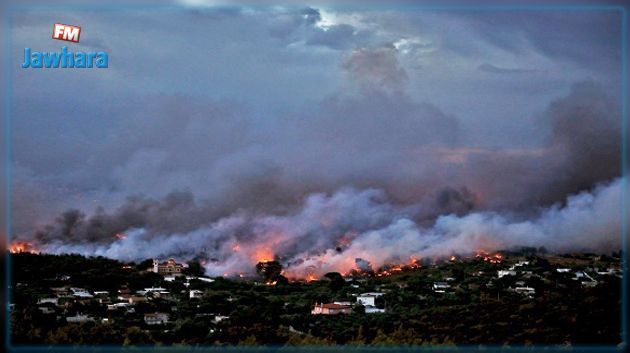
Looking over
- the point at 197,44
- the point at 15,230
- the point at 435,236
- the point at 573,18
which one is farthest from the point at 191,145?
the point at 573,18

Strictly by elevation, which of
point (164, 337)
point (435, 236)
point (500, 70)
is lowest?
point (164, 337)

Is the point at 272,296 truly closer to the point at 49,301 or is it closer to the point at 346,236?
the point at 346,236

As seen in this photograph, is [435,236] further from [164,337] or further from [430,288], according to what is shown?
[164,337]

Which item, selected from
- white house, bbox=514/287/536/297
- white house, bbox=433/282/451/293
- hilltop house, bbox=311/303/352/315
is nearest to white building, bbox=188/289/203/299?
hilltop house, bbox=311/303/352/315

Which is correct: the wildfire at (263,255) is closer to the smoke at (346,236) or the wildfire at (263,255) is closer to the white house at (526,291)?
the smoke at (346,236)

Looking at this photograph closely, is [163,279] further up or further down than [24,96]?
further down

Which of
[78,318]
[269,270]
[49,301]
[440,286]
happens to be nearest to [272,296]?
[269,270]

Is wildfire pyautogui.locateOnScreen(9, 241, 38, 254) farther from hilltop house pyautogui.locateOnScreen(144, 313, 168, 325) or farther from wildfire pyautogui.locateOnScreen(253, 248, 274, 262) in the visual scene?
wildfire pyautogui.locateOnScreen(253, 248, 274, 262)
